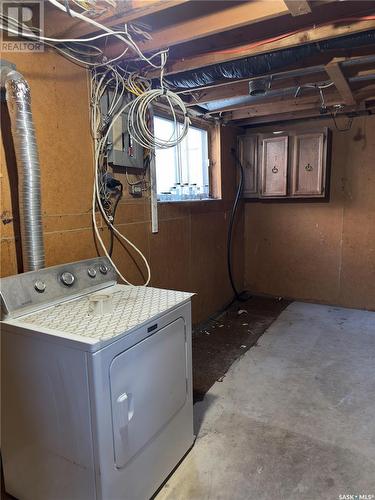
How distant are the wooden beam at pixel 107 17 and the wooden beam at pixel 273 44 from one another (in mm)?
656

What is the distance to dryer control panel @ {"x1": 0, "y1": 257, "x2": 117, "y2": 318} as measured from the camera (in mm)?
1439

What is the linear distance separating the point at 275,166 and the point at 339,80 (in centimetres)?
155

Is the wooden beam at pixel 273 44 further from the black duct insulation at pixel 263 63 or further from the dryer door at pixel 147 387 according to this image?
the dryer door at pixel 147 387

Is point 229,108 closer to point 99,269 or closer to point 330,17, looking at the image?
point 330,17

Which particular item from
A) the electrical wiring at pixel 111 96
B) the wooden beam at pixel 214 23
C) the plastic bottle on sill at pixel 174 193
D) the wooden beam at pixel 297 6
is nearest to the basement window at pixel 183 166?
the plastic bottle on sill at pixel 174 193

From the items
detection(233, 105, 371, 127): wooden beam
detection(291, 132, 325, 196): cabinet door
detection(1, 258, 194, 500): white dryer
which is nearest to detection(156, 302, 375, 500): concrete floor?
detection(1, 258, 194, 500): white dryer

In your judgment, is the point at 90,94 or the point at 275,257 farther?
the point at 275,257

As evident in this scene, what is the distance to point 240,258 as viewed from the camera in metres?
4.57

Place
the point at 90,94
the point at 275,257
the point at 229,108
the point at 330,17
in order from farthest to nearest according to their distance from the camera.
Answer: the point at 275,257
the point at 229,108
the point at 90,94
the point at 330,17

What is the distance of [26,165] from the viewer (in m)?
1.57

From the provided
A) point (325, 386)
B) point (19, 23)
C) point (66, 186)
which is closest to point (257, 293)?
point (325, 386)

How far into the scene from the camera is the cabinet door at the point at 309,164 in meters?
3.78

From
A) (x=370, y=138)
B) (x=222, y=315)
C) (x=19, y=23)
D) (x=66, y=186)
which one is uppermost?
(x=19, y=23)

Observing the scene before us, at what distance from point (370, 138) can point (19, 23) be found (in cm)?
357
